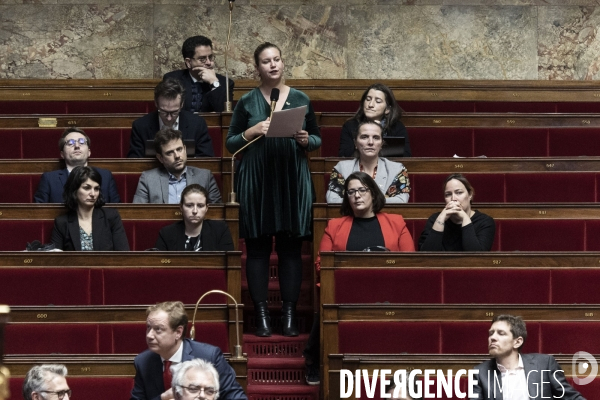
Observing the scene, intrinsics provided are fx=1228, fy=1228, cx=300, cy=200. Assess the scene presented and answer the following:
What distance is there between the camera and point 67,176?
3615 millimetres

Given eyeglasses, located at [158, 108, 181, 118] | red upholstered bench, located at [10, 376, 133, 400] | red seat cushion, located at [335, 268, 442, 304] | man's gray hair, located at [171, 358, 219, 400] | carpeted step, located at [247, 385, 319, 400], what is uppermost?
eyeglasses, located at [158, 108, 181, 118]

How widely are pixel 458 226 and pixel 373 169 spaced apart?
1.22 feet

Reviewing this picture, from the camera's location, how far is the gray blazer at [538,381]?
8.53 feet

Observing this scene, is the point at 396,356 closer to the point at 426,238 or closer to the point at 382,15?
the point at 426,238

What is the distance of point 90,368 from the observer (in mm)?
2742

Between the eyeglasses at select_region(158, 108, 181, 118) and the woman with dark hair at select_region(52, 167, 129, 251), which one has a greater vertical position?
the eyeglasses at select_region(158, 108, 181, 118)

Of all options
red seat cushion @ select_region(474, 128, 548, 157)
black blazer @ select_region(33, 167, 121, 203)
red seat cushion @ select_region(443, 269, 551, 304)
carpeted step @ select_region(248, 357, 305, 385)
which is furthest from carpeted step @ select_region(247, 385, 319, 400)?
red seat cushion @ select_region(474, 128, 548, 157)

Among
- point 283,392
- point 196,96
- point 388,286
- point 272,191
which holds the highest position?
point 196,96

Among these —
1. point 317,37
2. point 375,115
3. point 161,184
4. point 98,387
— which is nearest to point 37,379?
point 98,387

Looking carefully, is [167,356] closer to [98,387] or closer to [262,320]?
[98,387]

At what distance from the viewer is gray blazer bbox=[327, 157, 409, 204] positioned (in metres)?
3.48

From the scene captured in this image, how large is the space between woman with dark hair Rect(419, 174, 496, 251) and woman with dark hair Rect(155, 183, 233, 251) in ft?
1.75

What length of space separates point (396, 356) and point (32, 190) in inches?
59.2

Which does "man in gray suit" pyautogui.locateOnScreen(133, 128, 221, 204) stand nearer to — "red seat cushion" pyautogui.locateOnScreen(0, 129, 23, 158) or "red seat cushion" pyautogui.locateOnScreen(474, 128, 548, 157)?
"red seat cushion" pyautogui.locateOnScreen(0, 129, 23, 158)
